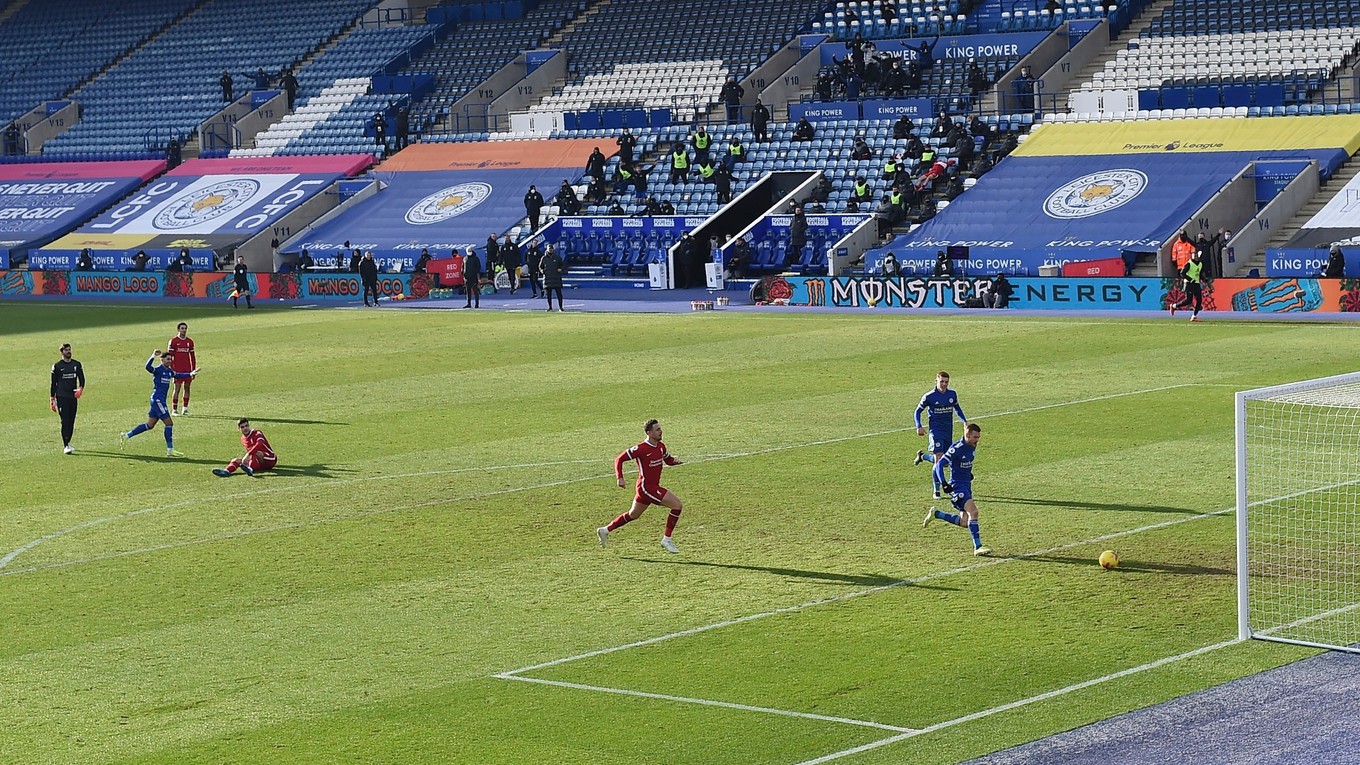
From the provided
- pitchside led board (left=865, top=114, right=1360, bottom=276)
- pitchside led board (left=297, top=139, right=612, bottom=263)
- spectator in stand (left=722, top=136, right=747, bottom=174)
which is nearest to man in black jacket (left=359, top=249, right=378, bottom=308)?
pitchside led board (left=297, top=139, right=612, bottom=263)

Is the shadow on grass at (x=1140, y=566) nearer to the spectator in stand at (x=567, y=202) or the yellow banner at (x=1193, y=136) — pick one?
the yellow banner at (x=1193, y=136)

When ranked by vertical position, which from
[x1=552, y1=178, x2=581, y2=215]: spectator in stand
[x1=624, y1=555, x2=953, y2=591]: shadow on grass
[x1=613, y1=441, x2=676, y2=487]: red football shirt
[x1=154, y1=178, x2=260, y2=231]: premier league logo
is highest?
[x1=154, y1=178, x2=260, y2=231]: premier league logo

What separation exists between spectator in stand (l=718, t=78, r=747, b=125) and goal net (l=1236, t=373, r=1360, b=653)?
122ft

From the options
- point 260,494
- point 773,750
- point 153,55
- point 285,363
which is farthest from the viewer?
point 153,55

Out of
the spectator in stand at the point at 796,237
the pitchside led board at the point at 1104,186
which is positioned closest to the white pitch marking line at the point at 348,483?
the pitchside led board at the point at 1104,186

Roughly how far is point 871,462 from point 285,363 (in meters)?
18.1

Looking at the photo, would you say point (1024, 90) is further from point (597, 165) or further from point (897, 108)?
point (597, 165)

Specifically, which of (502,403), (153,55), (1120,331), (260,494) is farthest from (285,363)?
(153,55)

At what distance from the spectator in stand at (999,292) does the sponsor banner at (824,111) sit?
606 inches

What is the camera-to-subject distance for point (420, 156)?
220 ft

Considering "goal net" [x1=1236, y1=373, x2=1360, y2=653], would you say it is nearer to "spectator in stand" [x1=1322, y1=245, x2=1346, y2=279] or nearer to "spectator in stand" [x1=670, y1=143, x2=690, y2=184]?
"spectator in stand" [x1=1322, y1=245, x2=1346, y2=279]

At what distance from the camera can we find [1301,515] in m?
19.5

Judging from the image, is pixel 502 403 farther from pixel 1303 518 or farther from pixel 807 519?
pixel 1303 518

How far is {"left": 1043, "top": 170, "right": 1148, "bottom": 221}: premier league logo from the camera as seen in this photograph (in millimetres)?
49156
